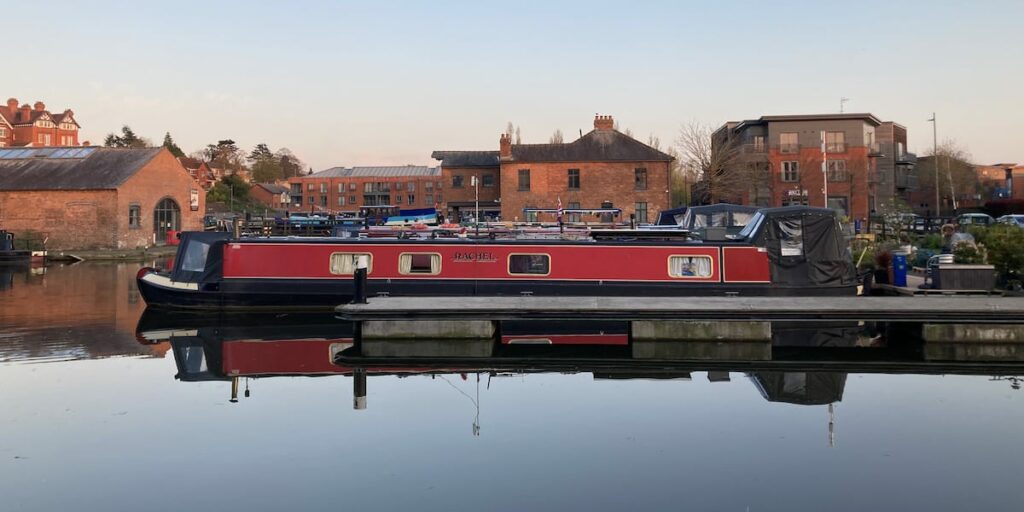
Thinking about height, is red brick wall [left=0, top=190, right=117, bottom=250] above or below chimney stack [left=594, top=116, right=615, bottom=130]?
below

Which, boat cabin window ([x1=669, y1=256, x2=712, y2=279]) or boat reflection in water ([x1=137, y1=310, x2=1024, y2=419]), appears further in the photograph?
boat cabin window ([x1=669, y1=256, x2=712, y2=279])

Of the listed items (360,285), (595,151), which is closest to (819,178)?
(595,151)

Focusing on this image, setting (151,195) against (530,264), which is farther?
(151,195)

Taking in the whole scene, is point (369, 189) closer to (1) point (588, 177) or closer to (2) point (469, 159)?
(2) point (469, 159)

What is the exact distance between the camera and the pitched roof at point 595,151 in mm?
50156

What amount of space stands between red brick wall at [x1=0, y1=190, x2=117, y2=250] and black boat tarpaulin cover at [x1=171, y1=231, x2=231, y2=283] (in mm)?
28039

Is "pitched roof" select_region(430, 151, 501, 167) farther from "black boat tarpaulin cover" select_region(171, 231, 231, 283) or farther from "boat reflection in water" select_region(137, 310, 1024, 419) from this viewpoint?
"boat reflection in water" select_region(137, 310, 1024, 419)

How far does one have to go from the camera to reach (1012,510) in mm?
5504

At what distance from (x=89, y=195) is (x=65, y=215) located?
181 centimetres

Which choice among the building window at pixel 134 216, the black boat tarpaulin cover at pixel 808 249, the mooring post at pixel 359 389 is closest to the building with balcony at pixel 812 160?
the building window at pixel 134 216

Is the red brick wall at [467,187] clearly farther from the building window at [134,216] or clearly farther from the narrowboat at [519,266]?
the narrowboat at [519,266]

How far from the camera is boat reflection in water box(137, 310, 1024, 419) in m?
10.2

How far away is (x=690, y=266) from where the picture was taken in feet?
52.6

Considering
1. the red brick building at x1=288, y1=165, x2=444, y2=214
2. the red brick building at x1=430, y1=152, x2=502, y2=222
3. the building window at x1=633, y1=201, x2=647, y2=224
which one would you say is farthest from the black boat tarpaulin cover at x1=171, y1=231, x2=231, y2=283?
the red brick building at x1=288, y1=165, x2=444, y2=214
